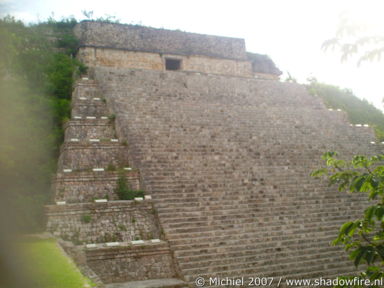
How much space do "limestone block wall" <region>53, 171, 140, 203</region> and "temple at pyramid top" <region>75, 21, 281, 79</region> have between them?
1049 centimetres

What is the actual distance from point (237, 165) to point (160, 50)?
11.0 metres

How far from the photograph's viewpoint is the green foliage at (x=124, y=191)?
9609 millimetres

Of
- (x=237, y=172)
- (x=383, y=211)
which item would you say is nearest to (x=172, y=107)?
(x=237, y=172)

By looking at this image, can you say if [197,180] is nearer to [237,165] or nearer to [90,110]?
[237,165]

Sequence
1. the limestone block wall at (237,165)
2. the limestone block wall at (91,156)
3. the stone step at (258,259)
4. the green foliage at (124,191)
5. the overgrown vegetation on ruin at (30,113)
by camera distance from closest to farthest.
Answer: the stone step at (258,259), the overgrown vegetation on ruin at (30,113), the limestone block wall at (237,165), the green foliage at (124,191), the limestone block wall at (91,156)

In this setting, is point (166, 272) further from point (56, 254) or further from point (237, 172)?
point (237, 172)

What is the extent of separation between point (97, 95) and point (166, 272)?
831 cm

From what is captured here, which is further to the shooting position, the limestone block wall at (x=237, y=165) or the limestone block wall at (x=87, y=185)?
the limestone block wall at (x=87, y=185)

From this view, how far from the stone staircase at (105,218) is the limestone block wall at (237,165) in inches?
13.7

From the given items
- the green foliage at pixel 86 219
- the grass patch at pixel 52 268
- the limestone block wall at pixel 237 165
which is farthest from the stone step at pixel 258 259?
the grass patch at pixel 52 268

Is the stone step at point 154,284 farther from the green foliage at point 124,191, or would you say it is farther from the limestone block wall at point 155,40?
the limestone block wall at point 155,40

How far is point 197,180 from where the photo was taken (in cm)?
1048

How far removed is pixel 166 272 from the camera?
7656 millimetres

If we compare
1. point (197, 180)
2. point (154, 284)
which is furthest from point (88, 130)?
point (154, 284)
